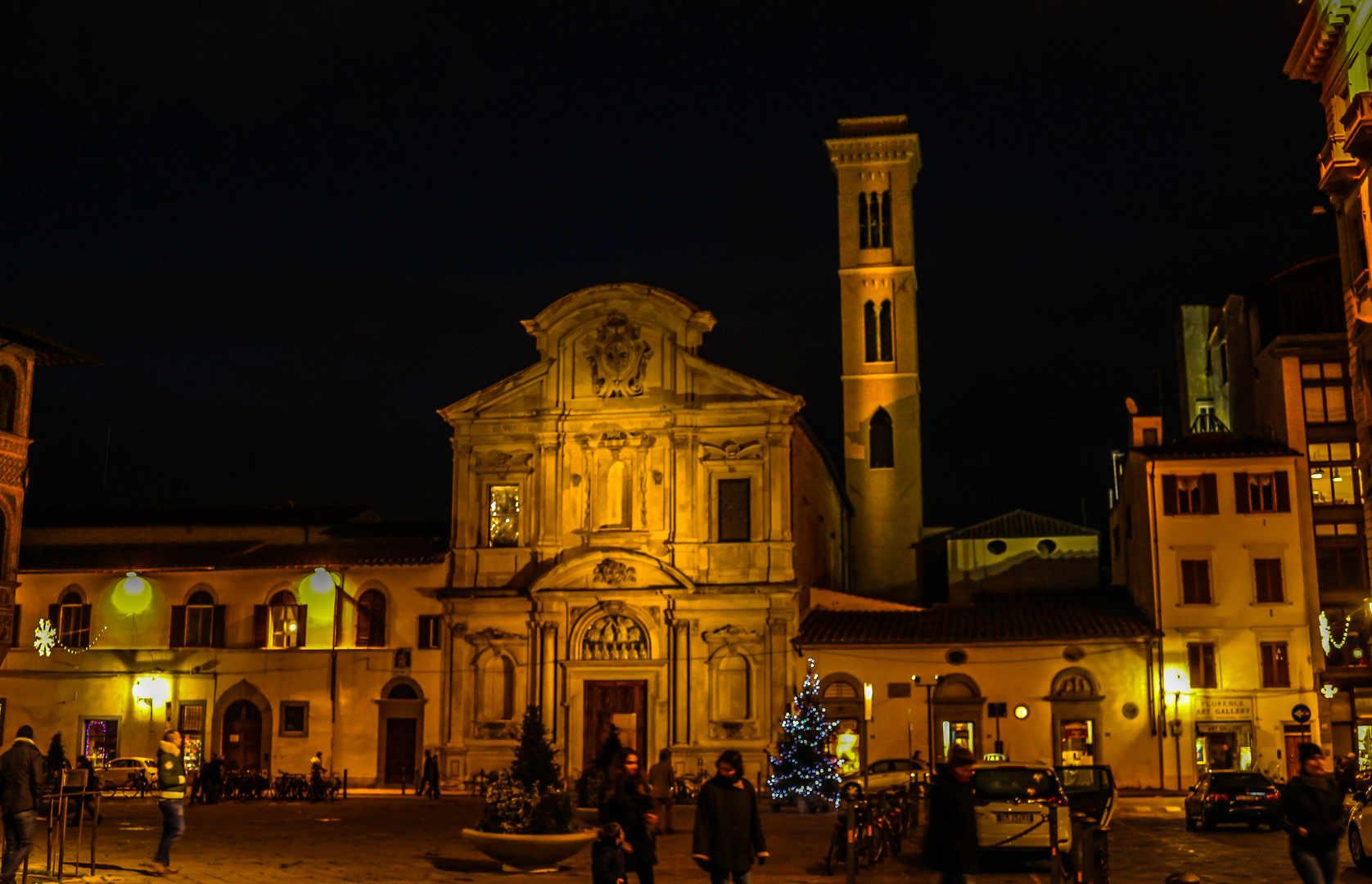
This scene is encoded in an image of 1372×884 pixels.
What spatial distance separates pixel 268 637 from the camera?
40.4 metres

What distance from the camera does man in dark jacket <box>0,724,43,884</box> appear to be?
14.6 m

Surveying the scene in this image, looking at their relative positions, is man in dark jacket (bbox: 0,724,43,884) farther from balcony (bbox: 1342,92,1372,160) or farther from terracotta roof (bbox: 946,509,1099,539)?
terracotta roof (bbox: 946,509,1099,539)

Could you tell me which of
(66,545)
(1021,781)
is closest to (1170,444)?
(1021,781)

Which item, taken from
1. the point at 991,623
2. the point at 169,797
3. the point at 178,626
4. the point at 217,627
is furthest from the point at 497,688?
the point at 169,797

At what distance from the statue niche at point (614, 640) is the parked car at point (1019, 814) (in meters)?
19.8

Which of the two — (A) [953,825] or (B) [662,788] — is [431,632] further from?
(A) [953,825]

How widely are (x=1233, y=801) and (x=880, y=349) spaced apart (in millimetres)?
33253

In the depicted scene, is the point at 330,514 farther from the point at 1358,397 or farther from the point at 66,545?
the point at 1358,397

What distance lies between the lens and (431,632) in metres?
40.0

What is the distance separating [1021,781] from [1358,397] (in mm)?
12230

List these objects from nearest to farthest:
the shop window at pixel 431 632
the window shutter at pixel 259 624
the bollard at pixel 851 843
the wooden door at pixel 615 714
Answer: the bollard at pixel 851 843 → the wooden door at pixel 615 714 → the shop window at pixel 431 632 → the window shutter at pixel 259 624

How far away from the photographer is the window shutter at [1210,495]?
3688cm

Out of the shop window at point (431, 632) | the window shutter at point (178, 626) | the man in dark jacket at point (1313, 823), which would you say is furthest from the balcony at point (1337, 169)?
the window shutter at point (178, 626)

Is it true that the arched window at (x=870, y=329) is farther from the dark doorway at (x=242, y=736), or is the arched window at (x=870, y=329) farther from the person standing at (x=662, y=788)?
the person standing at (x=662, y=788)
